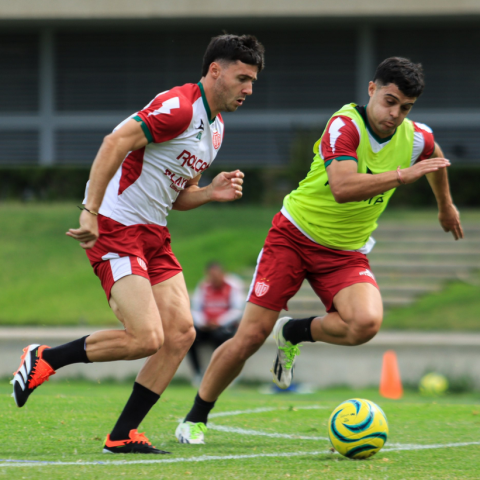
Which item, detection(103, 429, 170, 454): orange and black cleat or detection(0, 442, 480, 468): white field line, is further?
detection(103, 429, 170, 454): orange and black cleat

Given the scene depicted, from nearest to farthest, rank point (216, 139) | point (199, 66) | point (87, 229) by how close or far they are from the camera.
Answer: point (87, 229)
point (216, 139)
point (199, 66)

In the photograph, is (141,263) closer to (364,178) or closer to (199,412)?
(199,412)

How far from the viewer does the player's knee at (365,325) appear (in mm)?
5066

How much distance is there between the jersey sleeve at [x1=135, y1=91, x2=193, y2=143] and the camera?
4.50 metres

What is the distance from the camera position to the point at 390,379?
10234mm

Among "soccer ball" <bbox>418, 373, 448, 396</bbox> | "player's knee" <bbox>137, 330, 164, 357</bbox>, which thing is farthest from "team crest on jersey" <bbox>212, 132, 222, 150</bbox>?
"soccer ball" <bbox>418, 373, 448, 396</bbox>

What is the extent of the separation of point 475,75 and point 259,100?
20.1 ft

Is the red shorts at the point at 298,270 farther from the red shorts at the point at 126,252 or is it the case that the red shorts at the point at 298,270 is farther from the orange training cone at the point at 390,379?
the orange training cone at the point at 390,379

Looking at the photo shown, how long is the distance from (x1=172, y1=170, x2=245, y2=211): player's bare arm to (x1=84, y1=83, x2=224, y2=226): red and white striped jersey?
204 mm

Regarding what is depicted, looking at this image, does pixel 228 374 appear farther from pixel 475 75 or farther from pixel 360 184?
pixel 475 75

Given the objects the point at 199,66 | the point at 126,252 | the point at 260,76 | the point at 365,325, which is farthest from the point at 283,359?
the point at 199,66

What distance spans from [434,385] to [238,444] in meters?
6.00

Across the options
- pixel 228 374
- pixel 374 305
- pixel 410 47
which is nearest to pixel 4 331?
pixel 228 374

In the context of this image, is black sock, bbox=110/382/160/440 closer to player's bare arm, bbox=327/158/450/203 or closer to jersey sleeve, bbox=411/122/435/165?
player's bare arm, bbox=327/158/450/203
